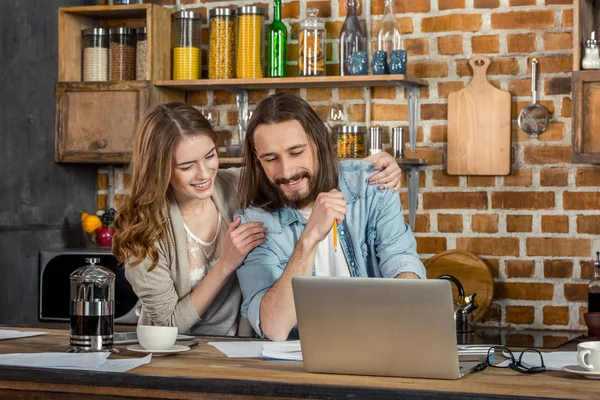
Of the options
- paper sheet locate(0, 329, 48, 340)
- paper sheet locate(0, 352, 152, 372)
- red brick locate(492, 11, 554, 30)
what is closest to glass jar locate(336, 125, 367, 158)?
red brick locate(492, 11, 554, 30)

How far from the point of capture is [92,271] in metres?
2.20

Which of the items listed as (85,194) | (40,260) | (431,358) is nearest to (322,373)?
(431,358)

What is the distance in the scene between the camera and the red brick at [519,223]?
374 centimetres

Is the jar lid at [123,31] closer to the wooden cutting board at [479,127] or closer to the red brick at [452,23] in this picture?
the red brick at [452,23]

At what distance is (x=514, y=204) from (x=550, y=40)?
647mm

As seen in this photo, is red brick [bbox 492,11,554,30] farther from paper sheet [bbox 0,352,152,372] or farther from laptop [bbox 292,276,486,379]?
paper sheet [bbox 0,352,152,372]

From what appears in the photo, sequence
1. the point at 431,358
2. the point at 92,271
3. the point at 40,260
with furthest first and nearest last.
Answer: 1. the point at 40,260
2. the point at 92,271
3. the point at 431,358

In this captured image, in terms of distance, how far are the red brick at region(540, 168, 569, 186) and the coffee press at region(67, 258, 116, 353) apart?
2.07 meters

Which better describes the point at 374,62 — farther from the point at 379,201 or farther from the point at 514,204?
the point at 379,201

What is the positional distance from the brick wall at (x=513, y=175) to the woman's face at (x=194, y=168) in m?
1.36

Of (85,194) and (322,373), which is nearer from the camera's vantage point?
(322,373)

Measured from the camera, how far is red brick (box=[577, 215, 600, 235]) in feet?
12.0

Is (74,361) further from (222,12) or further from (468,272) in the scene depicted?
(222,12)

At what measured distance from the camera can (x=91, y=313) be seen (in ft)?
6.99
